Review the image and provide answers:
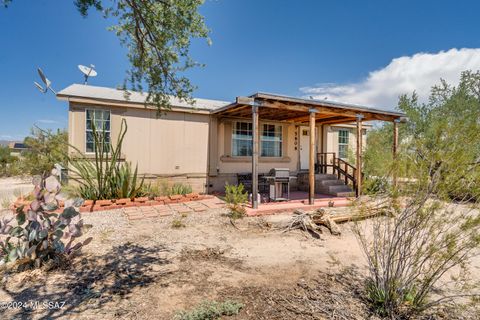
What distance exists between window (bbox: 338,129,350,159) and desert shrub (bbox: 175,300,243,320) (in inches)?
448

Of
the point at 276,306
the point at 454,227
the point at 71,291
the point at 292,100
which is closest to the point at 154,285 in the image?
the point at 71,291

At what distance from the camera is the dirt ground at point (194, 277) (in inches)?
94.9

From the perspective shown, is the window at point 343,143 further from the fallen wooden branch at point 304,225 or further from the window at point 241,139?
the fallen wooden branch at point 304,225

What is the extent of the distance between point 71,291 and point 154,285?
35.3 inches

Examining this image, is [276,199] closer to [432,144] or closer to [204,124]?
[204,124]

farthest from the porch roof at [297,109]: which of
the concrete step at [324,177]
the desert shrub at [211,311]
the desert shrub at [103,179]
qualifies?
the desert shrub at [211,311]

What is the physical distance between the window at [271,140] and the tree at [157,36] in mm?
5952

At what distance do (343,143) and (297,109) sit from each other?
6604 millimetres

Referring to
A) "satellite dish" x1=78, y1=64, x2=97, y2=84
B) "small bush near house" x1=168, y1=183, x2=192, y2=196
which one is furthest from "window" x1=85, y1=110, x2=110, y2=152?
"satellite dish" x1=78, y1=64, x2=97, y2=84

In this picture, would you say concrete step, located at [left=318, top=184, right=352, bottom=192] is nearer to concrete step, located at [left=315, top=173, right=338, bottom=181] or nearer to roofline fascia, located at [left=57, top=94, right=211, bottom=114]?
concrete step, located at [left=315, top=173, right=338, bottom=181]

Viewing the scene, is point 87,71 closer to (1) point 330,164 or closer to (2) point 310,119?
(2) point 310,119

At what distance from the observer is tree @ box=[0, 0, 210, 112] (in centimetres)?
383

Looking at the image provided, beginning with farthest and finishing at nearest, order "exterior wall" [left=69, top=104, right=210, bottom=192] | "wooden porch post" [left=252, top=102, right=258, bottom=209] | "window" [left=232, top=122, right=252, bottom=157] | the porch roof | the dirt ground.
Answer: "window" [left=232, top=122, right=252, bottom=157] → "exterior wall" [left=69, top=104, right=210, bottom=192] → the porch roof → "wooden porch post" [left=252, top=102, right=258, bottom=209] → the dirt ground

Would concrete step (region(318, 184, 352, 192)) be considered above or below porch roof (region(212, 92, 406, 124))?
below
